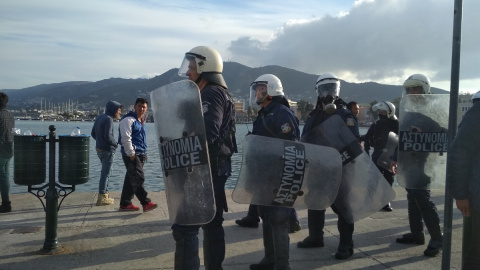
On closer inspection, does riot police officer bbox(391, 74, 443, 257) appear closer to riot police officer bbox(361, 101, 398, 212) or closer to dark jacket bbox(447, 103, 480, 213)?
dark jacket bbox(447, 103, 480, 213)

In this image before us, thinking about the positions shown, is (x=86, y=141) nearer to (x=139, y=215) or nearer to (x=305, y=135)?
(x=139, y=215)

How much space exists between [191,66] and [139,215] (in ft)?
12.5

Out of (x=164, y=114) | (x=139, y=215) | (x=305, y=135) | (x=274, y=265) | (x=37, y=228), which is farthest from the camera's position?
(x=139, y=215)

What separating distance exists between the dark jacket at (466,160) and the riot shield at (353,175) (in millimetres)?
1351

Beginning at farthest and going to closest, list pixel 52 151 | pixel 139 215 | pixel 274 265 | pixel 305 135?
1. pixel 139 215
2. pixel 52 151
3. pixel 305 135
4. pixel 274 265

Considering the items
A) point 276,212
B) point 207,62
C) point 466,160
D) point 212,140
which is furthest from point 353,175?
point 207,62

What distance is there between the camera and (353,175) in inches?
193

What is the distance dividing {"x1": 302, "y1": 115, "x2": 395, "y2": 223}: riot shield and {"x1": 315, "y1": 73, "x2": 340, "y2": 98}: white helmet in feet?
2.21

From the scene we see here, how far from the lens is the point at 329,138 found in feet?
16.0

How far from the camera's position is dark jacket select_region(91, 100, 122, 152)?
8.16 meters

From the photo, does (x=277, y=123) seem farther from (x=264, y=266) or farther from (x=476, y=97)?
(x=476, y=97)

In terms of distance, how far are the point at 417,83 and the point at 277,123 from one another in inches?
92.6

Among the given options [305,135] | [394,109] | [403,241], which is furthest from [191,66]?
[394,109]

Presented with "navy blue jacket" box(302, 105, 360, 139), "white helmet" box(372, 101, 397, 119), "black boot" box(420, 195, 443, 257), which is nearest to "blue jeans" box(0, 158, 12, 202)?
"navy blue jacket" box(302, 105, 360, 139)
